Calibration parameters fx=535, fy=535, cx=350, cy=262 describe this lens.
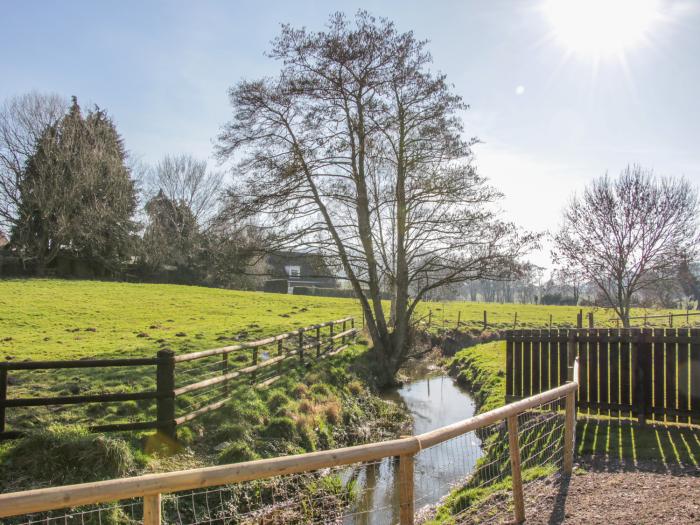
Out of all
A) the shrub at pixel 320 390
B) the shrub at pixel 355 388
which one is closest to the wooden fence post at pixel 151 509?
the shrub at pixel 320 390

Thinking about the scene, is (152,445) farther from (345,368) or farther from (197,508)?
(345,368)

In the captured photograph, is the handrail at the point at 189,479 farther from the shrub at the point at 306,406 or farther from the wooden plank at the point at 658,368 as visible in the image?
the shrub at the point at 306,406

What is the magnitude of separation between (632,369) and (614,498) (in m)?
3.96

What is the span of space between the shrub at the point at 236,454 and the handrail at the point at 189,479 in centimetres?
485

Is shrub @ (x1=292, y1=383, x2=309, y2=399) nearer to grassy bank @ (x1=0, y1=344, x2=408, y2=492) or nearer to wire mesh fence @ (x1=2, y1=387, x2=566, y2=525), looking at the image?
grassy bank @ (x1=0, y1=344, x2=408, y2=492)

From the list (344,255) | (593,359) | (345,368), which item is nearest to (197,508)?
(593,359)

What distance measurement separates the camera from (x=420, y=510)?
761 centimetres

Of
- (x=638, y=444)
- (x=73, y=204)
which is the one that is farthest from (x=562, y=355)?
(x=73, y=204)

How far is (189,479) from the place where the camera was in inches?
105

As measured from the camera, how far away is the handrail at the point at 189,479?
2.21 metres

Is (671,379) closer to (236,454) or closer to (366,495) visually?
(366,495)

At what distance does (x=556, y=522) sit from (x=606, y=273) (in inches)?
691

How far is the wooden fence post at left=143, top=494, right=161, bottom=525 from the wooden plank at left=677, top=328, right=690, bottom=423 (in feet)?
27.1

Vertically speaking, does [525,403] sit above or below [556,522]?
above
